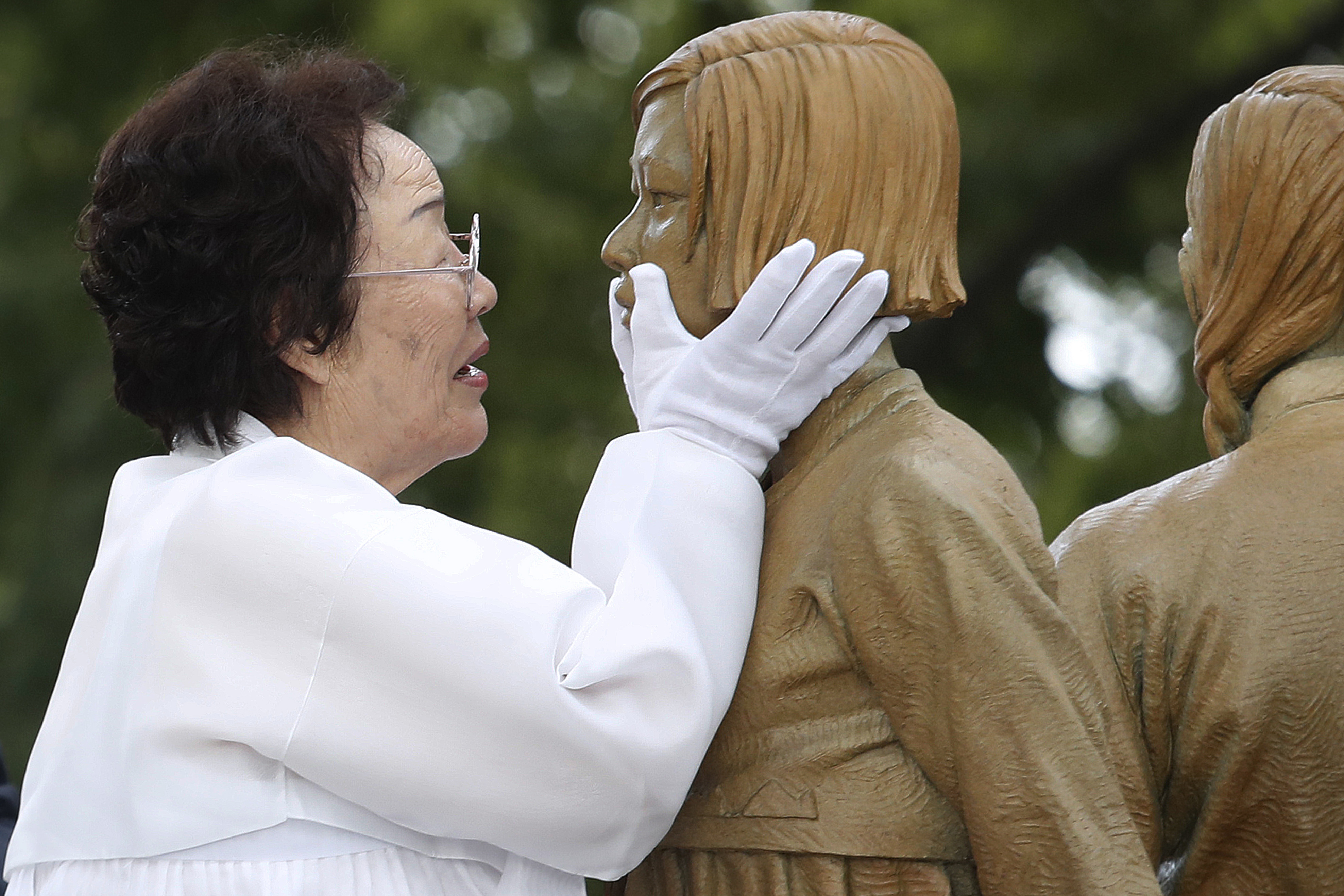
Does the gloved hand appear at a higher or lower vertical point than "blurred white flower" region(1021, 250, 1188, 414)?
higher

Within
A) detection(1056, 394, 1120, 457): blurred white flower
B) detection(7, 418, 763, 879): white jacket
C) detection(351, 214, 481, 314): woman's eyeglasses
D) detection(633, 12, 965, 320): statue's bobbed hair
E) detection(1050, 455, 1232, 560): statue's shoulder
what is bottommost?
detection(1056, 394, 1120, 457): blurred white flower

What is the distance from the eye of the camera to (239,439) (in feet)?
7.54

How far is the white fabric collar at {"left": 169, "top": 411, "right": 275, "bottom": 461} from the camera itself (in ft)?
7.53

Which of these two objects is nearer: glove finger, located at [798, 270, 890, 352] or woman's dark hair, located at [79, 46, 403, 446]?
glove finger, located at [798, 270, 890, 352]

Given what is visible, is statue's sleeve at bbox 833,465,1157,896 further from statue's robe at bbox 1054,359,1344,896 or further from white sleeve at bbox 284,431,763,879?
white sleeve at bbox 284,431,763,879

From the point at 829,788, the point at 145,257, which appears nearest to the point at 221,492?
the point at 145,257

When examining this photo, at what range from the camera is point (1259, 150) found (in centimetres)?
205

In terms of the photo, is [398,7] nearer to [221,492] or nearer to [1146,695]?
[221,492]

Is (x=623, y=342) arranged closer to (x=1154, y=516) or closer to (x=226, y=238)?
(x=226, y=238)

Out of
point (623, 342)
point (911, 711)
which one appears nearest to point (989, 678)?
point (911, 711)

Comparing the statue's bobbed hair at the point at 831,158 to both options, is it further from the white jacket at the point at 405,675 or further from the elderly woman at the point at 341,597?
the white jacket at the point at 405,675

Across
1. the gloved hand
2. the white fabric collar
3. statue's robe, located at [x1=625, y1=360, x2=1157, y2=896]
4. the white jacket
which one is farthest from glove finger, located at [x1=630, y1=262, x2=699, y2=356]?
the white fabric collar

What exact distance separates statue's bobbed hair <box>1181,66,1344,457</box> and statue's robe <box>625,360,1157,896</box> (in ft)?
1.17

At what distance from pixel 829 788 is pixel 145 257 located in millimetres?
1165
